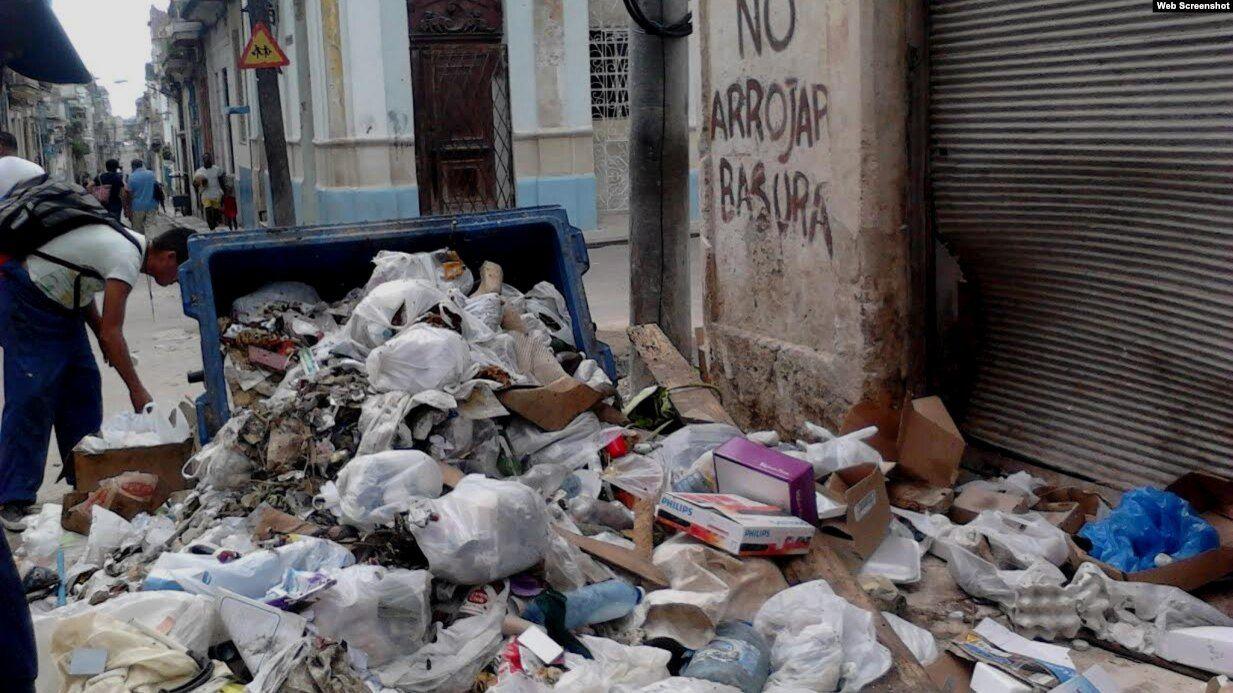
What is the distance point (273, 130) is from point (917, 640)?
9.26 metres

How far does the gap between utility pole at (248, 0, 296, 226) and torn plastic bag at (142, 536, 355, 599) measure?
8253 millimetres

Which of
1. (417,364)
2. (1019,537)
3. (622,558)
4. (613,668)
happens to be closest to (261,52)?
(417,364)

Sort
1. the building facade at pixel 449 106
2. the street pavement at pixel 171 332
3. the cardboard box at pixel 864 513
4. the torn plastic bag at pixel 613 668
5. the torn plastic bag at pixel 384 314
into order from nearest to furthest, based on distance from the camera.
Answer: the torn plastic bag at pixel 613 668
the cardboard box at pixel 864 513
the torn plastic bag at pixel 384 314
the street pavement at pixel 171 332
the building facade at pixel 449 106

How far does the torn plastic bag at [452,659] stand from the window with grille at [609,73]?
50.6 ft

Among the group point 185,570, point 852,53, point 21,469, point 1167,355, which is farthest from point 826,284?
point 21,469

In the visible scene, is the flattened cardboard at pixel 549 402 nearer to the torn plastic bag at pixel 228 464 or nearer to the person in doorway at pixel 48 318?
the torn plastic bag at pixel 228 464

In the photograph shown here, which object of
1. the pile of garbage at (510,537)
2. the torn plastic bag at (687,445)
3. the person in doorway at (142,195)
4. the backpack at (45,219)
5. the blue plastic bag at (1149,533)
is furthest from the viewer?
the person in doorway at (142,195)

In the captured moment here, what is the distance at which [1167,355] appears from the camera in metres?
4.15

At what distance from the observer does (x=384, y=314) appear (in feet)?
15.7

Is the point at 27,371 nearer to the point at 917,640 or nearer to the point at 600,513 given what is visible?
the point at 600,513

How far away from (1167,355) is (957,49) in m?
1.42

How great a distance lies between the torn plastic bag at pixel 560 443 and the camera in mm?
4508

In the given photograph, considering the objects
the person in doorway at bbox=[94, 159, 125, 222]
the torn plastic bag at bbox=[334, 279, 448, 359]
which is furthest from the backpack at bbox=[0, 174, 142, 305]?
the person in doorway at bbox=[94, 159, 125, 222]

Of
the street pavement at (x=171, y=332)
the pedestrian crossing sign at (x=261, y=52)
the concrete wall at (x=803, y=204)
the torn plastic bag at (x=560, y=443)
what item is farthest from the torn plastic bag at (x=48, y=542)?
the pedestrian crossing sign at (x=261, y=52)
